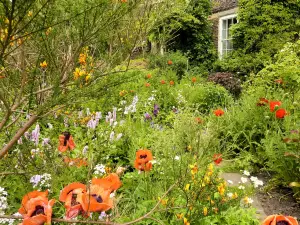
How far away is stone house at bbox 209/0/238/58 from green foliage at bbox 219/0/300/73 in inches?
71.8

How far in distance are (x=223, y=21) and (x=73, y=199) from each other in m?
15.8

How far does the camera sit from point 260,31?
12531 mm

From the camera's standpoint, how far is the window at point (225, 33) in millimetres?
15266

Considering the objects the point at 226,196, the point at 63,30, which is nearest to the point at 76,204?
the point at 63,30

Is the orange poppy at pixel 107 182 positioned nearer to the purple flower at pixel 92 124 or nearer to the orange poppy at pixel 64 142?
the orange poppy at pixel 64 142

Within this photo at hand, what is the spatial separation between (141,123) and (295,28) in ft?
30.0

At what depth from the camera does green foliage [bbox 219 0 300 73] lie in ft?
39.8

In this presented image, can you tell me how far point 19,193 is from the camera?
2.76m

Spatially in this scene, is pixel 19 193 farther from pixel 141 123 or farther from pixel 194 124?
pixel 141 123

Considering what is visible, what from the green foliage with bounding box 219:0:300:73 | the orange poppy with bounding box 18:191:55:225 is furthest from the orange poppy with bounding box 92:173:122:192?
the green foliage with bounding box 219:0:300:73

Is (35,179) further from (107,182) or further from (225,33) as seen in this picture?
(225,33)

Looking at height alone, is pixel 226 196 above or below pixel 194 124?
below

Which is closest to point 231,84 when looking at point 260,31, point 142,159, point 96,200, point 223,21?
point 260,31

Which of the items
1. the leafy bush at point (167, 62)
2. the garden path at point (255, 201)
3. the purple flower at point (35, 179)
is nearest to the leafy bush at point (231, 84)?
the leafy bush at point (167, 62)
